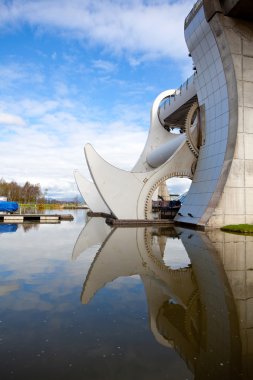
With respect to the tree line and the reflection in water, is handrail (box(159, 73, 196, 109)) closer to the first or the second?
the reflection in water

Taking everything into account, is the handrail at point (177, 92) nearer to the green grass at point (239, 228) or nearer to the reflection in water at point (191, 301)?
the green grass at point (239, 228)

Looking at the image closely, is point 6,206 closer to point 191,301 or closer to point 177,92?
point 177,92

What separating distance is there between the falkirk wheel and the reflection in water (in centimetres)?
897

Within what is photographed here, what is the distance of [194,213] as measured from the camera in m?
21.3

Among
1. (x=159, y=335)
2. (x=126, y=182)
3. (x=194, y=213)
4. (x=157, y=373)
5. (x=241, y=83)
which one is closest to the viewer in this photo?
(x=157, y=373)

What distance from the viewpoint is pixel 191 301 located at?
229 inches

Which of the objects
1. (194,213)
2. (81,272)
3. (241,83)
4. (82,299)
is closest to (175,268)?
(81,272)

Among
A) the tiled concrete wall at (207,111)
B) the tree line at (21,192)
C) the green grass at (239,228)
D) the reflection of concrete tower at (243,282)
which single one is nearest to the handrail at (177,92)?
the tiled concrete wall at (207,111)

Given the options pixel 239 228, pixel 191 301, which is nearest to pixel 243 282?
pixel 191 301

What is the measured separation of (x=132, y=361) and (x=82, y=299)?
97.8 inches

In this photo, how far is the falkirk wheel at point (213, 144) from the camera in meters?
19.3

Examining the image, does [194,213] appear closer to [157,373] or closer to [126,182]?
[126,182]

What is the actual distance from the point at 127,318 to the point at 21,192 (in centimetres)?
8265

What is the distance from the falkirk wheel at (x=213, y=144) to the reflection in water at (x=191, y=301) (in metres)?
8.97
